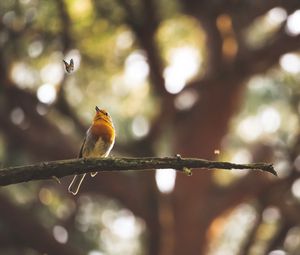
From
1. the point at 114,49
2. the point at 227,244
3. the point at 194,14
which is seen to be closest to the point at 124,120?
the point at 114,49

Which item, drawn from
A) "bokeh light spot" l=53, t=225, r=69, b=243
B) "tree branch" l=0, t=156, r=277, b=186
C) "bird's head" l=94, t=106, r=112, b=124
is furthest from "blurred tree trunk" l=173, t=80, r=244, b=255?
"tree branch" l=0, t=156, r=277, b=186

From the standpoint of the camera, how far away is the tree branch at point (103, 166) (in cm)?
232

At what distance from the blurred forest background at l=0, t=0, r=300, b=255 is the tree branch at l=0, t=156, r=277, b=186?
3.98 m

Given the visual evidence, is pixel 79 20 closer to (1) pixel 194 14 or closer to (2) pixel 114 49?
(2) pixel 114 49

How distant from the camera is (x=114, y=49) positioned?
23.5ft

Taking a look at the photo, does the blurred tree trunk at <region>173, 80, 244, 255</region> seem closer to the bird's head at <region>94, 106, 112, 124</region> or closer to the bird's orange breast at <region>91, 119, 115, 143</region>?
the bird's head at <region>94, 106, 112, 124</region>

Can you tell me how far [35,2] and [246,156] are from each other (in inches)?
143

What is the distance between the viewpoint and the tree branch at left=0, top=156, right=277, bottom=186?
2.32 metres

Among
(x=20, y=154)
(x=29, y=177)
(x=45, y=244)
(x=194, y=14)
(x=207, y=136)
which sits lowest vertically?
(x=29, y=177)

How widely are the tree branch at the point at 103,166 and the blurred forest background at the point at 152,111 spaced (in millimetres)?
3984

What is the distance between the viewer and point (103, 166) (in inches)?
93.8

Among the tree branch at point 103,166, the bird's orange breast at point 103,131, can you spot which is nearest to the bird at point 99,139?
the bird's orange breast at point 103,131

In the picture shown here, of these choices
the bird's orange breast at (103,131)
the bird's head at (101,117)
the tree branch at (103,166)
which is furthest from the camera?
Answer: the bird's head at (101,117)

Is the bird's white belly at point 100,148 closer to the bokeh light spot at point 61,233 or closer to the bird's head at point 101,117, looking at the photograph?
the bird's head at point 101,117
